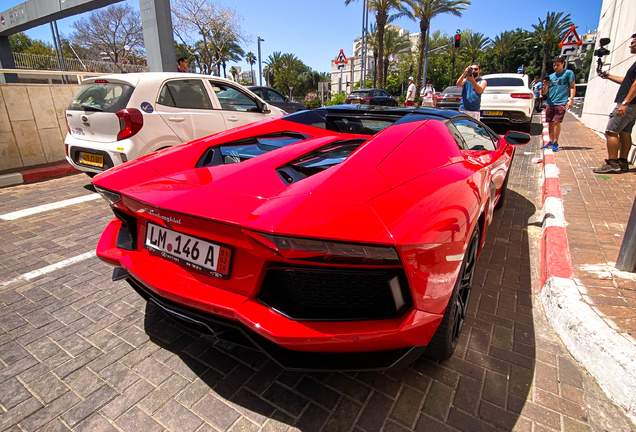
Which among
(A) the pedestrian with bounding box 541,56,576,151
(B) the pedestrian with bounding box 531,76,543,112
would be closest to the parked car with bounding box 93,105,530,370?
(A) the pedestrian with bounding box 541,56,576,151

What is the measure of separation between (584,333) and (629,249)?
3.48 feet

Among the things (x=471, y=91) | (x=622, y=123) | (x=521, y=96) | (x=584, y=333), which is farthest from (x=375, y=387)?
(x=521, y=96)

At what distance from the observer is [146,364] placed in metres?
1.95

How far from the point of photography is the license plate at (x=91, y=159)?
470 centimetres

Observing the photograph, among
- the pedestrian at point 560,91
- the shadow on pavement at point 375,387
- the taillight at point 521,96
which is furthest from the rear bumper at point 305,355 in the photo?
the taillight at point 521,96

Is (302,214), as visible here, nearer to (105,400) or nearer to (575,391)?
(105,400)

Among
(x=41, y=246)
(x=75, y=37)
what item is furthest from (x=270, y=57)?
(x=41, y=246)

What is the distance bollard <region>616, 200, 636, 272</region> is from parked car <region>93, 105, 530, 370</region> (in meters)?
1.41

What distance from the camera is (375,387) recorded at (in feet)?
5.92

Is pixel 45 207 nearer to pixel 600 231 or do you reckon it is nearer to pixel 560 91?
pixel 600 231

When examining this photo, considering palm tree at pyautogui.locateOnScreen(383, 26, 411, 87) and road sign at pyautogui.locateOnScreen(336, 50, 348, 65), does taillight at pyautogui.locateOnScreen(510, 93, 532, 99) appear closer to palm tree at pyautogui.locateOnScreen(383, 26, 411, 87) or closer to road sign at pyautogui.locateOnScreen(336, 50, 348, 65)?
road sign at pyautogui.locateOnScreen(336, 50, 348, 65)

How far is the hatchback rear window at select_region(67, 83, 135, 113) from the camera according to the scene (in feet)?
15.1

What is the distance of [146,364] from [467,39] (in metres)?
61.6

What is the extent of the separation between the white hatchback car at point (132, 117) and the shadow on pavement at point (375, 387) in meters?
3.08
